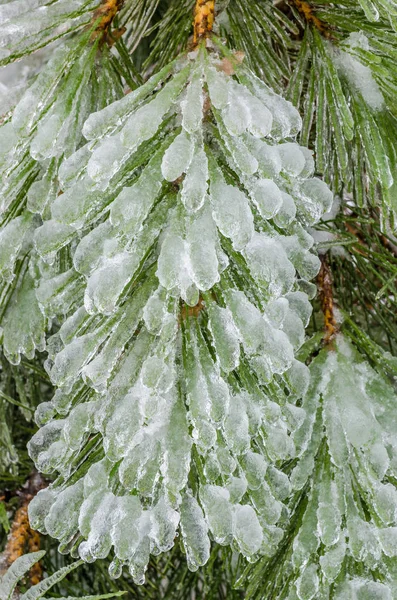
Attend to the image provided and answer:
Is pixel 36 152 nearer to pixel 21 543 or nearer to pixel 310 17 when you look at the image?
pixel 310 17

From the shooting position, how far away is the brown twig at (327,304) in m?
0.60

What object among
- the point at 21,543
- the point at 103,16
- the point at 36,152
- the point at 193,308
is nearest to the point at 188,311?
the point at 193,308

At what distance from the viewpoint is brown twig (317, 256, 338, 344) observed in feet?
1.96

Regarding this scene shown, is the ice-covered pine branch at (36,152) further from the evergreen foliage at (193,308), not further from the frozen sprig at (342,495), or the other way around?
the frozen sprig at (342,495)

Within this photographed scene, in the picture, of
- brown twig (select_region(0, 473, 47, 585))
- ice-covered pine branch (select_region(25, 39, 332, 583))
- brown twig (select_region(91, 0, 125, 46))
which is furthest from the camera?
brown twig (select_region(0, 473, 47, 585))

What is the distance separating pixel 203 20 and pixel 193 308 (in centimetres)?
23

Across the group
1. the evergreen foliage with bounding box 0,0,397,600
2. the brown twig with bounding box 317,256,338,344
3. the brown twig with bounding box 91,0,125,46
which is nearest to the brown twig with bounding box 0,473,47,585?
the evergreen foliage with bounding box 0,0,397,600

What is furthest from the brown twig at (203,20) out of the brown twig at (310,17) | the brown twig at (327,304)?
the brown twig at (327,304)

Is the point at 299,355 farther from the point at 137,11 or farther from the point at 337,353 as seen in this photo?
the point at 137,11

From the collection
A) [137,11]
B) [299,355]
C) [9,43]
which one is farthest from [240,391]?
[137,11]

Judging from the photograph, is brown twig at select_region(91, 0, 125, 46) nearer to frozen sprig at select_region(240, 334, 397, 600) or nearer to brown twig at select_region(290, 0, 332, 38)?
brown twig at select_region(290, 0, 332, 38)

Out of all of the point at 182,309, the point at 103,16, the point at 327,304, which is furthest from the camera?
the point at 327,304

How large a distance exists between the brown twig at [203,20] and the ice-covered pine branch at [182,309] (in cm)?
4

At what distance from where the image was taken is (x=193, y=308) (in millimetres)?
420
